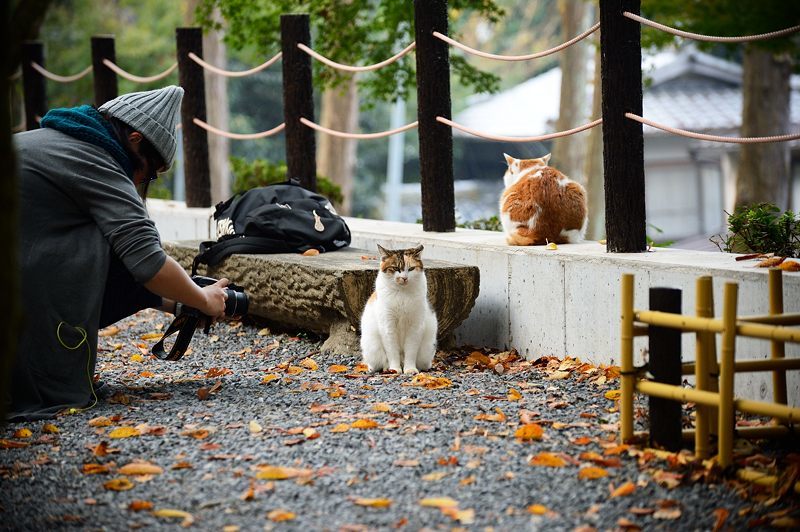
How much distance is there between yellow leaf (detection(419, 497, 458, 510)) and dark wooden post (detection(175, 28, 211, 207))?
5.72 m

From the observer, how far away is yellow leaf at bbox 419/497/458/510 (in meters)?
2.82

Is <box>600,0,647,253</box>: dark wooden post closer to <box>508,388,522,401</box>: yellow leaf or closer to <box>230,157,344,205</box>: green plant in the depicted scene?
<box>508,388,522,401</box>: yellow leaf

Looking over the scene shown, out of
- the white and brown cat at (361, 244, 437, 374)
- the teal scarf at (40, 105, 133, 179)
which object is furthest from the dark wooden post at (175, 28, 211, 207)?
the teal scarf at (40, 105, 133, 179)

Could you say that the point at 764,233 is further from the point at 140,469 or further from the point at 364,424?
the point at 140,469

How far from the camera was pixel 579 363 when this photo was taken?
4578mm

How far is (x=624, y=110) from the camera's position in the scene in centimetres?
448

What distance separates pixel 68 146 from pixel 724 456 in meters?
2.69

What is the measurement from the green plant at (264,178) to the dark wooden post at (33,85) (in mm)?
2604

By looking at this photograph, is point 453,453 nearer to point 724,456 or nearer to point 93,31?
point 724,456

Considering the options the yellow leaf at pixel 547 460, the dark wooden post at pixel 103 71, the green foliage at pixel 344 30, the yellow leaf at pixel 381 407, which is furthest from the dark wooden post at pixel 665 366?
the dark wooden post at pixel 103 71

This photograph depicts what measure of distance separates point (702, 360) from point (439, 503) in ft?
3.14

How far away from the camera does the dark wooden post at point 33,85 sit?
1033 cm

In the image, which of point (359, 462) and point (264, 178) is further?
point (264, 178)

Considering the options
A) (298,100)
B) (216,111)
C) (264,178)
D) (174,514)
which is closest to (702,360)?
(174,514)
